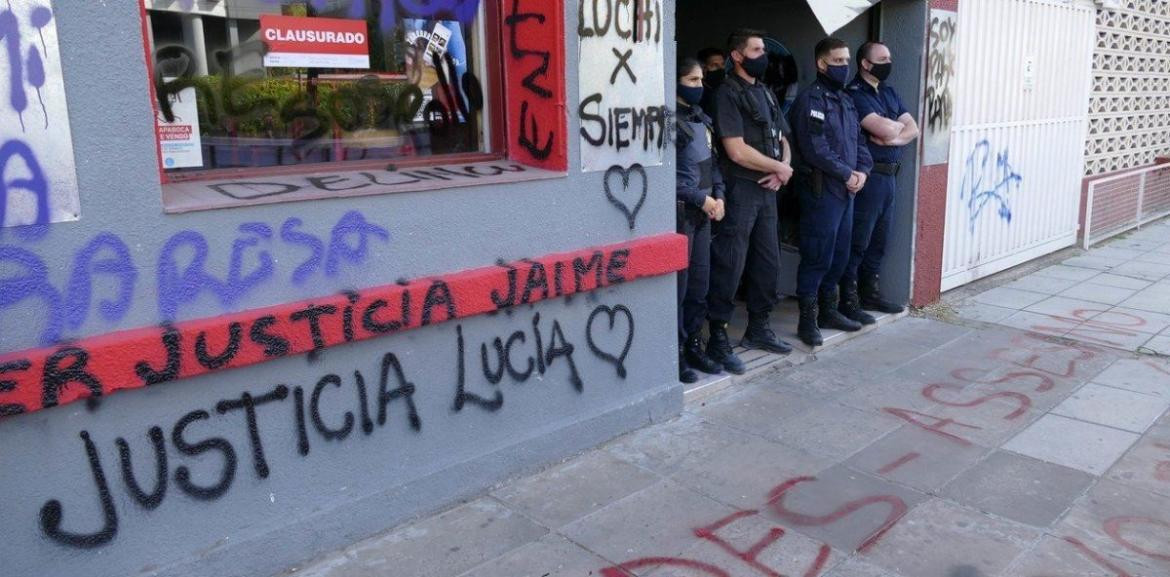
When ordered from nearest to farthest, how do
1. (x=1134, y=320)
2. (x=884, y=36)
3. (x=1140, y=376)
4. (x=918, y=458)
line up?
(x=918, y=458), (x=1140, y=376), (x=884, y=36), (x=1134, y=320)

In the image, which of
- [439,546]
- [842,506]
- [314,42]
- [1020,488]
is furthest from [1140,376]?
[314,42]

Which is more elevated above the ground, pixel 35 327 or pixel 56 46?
pixel 56 46

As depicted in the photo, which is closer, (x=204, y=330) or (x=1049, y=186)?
(x=204, y=330)

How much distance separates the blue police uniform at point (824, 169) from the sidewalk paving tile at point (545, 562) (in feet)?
10.0

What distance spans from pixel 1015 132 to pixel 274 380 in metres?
6.89

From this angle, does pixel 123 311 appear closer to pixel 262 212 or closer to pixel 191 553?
pixel 262 212

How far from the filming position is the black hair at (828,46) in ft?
18.3

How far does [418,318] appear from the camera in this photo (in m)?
3.52

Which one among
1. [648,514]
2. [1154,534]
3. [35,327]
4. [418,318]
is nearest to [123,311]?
[35,327]

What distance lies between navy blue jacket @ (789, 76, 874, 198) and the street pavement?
1217 millimetres

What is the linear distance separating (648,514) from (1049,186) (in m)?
6.69

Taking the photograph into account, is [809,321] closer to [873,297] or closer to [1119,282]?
[873,297]

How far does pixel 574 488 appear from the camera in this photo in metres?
3.98

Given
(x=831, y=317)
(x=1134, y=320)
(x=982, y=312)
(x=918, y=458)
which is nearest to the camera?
(x=918, y=458)
